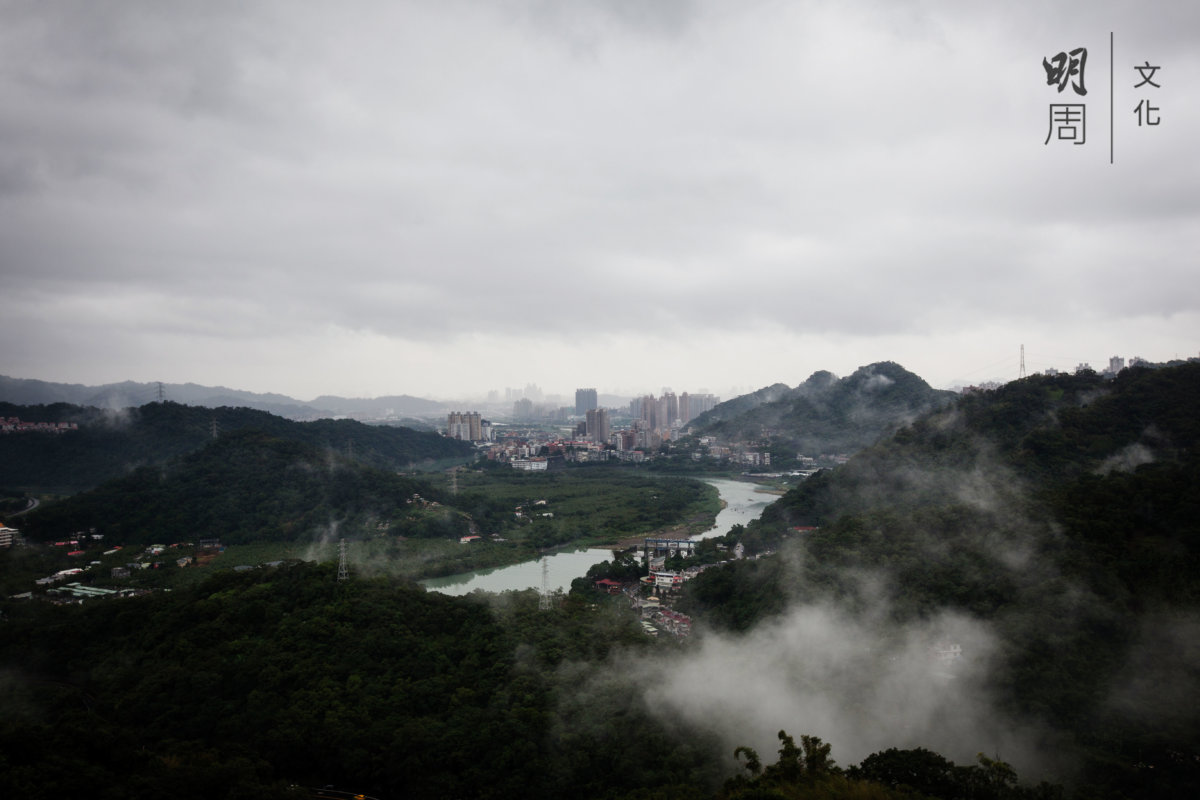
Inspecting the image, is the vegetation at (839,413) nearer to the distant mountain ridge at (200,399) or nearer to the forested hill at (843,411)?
the forested hill at (843,411)

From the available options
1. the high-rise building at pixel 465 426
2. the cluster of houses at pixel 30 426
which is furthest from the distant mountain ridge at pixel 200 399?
the high-rise building at pixel 465 426

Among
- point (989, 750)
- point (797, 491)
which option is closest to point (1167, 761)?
point (989, 750)

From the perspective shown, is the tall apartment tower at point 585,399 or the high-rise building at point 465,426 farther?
the tall apartment tower at point 585,399

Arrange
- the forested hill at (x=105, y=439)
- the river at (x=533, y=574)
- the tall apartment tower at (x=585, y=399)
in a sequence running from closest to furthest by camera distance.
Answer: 1. the river at (x=533, y=574)
2. the forested hill at (x=105, y=439)
3. the tall apartment tower at (x=585, y=399)

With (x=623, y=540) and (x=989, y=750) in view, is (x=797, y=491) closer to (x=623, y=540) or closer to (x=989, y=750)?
(x=623, y=540)

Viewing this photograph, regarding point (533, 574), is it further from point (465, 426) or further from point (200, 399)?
point (200, 399)

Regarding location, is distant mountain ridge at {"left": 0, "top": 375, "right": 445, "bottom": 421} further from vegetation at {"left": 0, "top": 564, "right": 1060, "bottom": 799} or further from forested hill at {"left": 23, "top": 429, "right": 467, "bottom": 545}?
vegetation at {"left": 0, "top": 564, "right": 1060, "bottom": 799}
